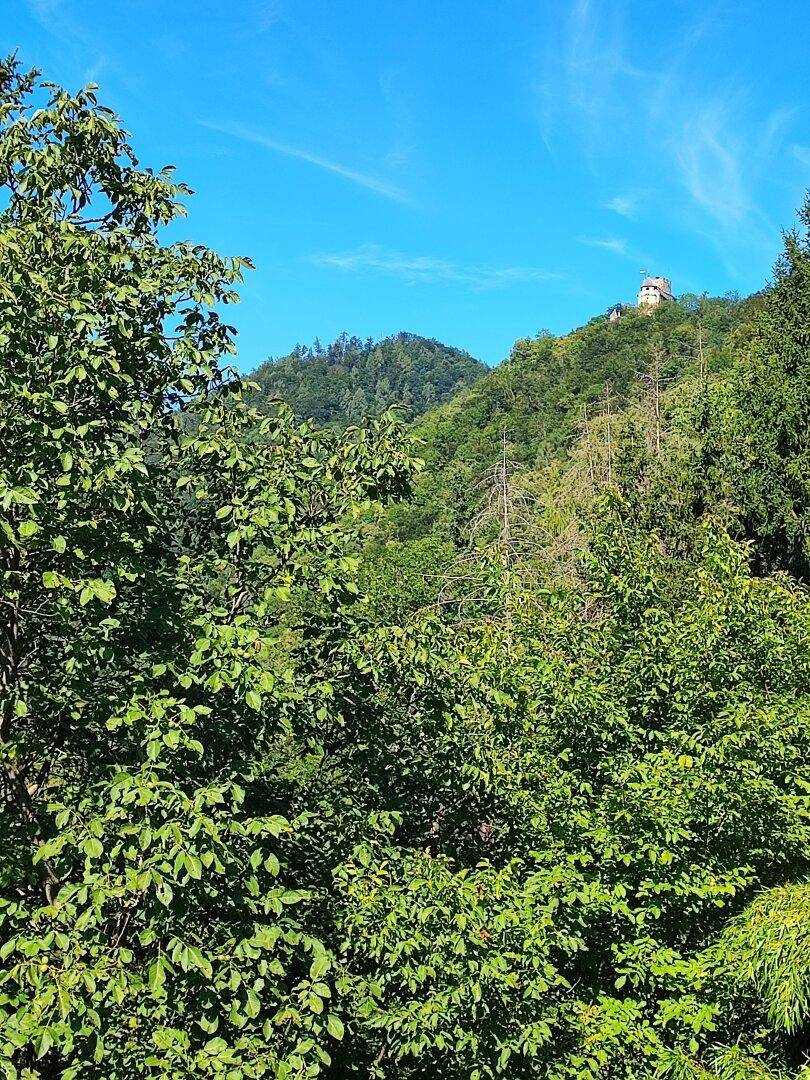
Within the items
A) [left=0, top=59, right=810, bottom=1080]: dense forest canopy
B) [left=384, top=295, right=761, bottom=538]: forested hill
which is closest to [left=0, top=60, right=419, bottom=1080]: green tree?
[left=0, top=59, right=810, bottom=1080]: dense forest canopy

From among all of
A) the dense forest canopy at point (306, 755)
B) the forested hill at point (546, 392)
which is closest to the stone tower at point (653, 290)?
the forested hill at point (546, 392)

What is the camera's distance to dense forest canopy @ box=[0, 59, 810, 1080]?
4.39m

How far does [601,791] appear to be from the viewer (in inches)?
332

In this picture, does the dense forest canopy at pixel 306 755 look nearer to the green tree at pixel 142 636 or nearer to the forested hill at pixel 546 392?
the green tree at pixel 142 636

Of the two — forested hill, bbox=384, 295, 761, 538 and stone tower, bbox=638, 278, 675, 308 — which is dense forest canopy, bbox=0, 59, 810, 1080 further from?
stone tower, bbox=638, 278, 675, 308

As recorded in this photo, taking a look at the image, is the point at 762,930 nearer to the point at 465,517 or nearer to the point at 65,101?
the point at 65,101

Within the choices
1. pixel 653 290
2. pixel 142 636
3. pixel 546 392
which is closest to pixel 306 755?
pixel 142 636

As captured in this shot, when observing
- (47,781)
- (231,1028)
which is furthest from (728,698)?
(47,781)

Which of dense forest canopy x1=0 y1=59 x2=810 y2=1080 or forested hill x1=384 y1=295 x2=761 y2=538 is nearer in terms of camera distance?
dense forest canopy x1=0 y1=59 x2=810 y2=1080

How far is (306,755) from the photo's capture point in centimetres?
633

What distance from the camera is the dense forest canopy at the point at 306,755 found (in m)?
4.39

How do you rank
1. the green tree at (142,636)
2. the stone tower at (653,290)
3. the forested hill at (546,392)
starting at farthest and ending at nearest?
the stone tower at (653,290)
the forested hill at (546,392)
the green tree at (142,636)

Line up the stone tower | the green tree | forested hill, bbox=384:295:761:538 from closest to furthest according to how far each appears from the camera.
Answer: the green tree
forested hill, bbox=384:295:761:538
the stone tower

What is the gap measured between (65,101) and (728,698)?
25.4 feet
